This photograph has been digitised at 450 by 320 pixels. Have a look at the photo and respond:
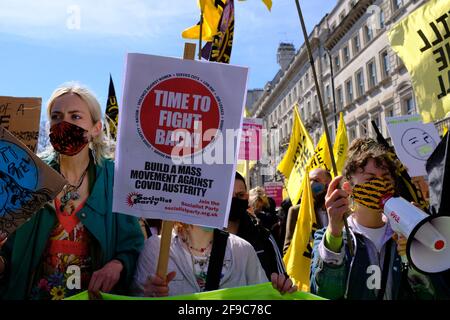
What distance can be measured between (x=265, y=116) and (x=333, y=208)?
6496cm

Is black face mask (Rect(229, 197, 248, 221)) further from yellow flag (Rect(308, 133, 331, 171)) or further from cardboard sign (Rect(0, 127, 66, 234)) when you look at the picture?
yellow flag (Rect(308, 133, 331, 171))

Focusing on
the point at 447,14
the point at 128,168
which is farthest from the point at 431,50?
the point at 128,168

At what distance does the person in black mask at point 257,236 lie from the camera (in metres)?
2.54

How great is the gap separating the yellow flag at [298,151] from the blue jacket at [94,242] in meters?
4.77

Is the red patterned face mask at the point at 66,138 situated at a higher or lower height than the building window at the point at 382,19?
lower

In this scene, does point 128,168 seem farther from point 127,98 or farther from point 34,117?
point 34,117

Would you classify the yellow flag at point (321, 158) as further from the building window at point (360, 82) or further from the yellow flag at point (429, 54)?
the building window at point (360, 82)

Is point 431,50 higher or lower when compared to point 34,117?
higher

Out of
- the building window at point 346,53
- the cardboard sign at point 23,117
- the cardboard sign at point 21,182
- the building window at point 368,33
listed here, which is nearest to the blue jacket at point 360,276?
the cardboard sign at point 21,182

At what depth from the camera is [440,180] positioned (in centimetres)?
235

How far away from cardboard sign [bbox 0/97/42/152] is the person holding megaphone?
173 centimetres

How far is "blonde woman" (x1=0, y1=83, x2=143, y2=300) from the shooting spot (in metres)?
2.00

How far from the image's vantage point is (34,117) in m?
2.64

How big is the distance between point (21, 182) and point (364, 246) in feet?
5.40
